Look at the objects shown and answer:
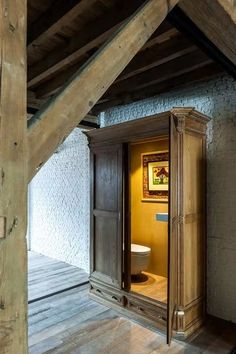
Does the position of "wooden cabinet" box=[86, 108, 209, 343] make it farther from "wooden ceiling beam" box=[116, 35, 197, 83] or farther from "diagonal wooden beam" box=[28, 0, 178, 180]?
"diagonal wooden beam" box=[28, 0, 178, 180]

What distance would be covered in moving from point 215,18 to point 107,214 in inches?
85.4

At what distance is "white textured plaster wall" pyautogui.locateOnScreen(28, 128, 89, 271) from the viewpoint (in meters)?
4.47

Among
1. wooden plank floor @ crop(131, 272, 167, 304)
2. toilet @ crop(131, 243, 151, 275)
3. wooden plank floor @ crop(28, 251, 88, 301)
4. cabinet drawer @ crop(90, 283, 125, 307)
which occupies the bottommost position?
wooden plank floor @ crop(28, 251, 88, 301)

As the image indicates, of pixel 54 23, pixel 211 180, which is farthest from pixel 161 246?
pixel 54 23

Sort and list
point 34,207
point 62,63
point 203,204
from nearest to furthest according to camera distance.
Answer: point 62,63 → point 203,204 → point 34,207

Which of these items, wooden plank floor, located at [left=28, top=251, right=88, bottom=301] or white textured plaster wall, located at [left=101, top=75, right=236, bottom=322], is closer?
white textured plaster wall, located at [left=101, top=75, right=236, bottom=322]

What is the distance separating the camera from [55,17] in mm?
1771

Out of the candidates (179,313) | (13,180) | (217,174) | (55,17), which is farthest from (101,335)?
(55,17)

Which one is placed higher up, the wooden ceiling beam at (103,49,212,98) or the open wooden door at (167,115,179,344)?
the wooden ceiling beam at (103,49,212,98)

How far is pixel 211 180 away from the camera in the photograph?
9.44ft

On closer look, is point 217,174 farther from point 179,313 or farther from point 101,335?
point 101,335

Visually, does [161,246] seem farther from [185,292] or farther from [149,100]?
[149,100]

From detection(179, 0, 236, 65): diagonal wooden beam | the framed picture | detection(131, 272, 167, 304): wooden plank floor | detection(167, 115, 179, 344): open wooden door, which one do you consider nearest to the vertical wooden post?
detection(179, 0, 236, 65): diagonal wooden beam

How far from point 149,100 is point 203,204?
1514mm
